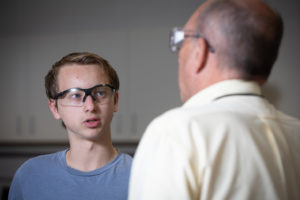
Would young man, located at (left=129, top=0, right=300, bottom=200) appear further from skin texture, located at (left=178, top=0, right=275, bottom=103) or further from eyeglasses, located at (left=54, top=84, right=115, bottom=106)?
eyeglasses, located at (left=54, top=84, right=115, bottom=106)

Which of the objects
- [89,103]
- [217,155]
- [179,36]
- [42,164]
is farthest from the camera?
[42,164]

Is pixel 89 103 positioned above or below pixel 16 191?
above

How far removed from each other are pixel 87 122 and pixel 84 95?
0.31ft

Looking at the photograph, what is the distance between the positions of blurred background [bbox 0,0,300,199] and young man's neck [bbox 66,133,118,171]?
6.86 feet

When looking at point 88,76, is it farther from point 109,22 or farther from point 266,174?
point 109,22

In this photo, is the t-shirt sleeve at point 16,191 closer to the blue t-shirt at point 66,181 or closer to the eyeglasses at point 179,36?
the blue t-shirt at point 66,181

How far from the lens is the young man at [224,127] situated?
0.60m

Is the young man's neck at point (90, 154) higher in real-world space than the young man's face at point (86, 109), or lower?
lower

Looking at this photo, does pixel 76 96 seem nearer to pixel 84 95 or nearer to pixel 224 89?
pixel 84 95

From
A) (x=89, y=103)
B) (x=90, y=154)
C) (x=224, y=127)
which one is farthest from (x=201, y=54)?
(x=90, y=154)

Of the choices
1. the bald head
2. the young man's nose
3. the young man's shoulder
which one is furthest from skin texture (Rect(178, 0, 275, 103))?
the young man's shoulder

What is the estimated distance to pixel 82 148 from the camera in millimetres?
1195

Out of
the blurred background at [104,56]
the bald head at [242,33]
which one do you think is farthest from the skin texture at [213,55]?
the blurred background at [104,56]

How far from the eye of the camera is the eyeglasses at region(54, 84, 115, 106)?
3.80ft
